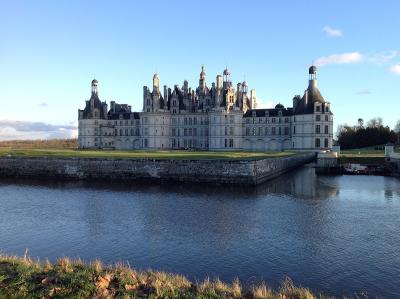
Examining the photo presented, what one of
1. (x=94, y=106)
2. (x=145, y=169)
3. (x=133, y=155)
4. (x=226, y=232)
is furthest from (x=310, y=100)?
(x=226, y=232)

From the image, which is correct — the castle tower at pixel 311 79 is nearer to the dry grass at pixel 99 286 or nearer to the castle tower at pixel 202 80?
the castle tower at pixel 202 80

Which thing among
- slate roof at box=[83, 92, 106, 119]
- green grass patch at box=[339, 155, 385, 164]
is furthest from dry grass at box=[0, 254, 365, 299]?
slate roof at box=[83, 92, 106, 119]

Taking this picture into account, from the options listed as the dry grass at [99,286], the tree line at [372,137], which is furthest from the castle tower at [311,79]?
the dry grass at [99,286]

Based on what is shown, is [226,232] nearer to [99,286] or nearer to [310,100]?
[99,286]

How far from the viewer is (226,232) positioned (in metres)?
20.4

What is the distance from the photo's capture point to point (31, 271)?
426 inches

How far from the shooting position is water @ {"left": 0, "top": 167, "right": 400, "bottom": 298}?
15.0 meters

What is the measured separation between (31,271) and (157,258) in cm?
625

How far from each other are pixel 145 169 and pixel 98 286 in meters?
32.9

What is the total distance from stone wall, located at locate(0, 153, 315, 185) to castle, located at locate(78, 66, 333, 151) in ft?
113

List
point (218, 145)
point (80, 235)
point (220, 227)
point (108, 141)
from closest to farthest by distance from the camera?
point (80, 235) < point (220, 227) < point (218, 145) < point (108, 141)

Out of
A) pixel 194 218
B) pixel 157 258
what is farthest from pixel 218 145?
pixel 157 258

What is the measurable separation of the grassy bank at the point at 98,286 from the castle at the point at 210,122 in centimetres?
7358

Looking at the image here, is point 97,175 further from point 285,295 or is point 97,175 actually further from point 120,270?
point 285,295
